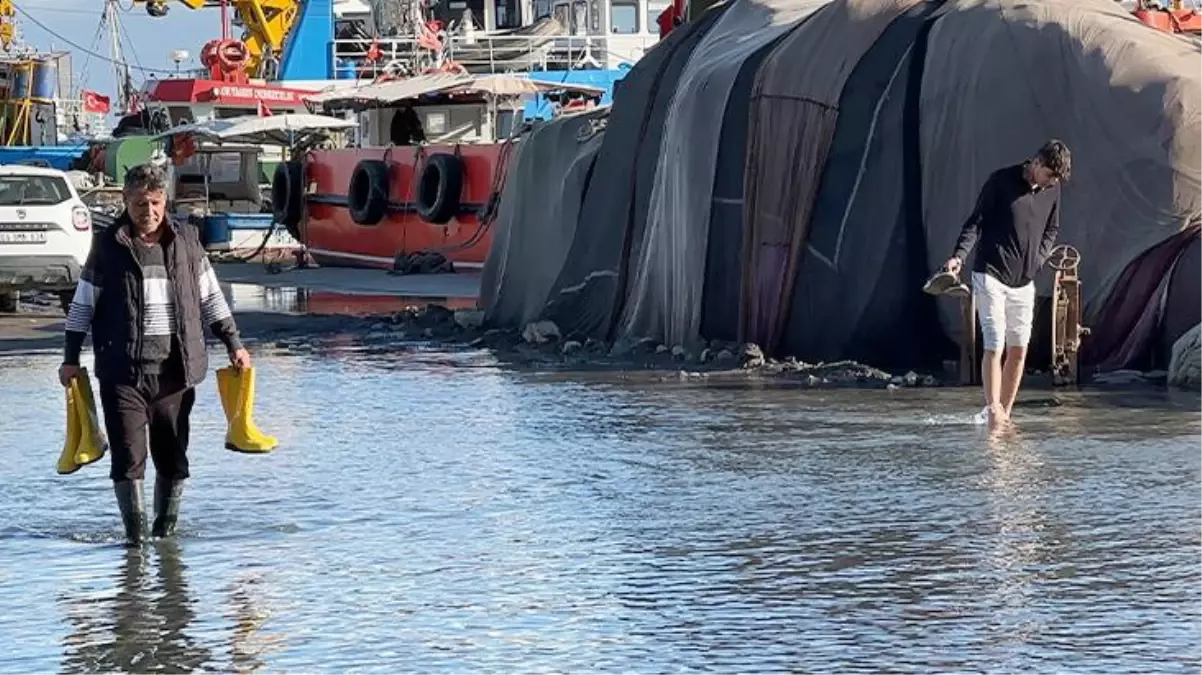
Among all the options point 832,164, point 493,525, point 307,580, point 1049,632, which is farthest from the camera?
point 832,164

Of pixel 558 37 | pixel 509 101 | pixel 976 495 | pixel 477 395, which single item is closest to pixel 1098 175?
pixel 477 395

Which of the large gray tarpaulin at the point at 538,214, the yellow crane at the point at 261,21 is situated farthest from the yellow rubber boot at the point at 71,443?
the yellow crane at the point at 261,21

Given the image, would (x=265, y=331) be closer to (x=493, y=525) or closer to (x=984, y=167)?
(x=984, y=167)

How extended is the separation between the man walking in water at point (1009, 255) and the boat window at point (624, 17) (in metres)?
36.0

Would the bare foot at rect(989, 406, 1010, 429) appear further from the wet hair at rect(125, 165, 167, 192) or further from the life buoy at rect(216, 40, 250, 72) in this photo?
the life buoy at rect(216, 40, 250, 72)

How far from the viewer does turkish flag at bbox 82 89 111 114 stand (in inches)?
3081

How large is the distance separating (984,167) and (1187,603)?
871 cm

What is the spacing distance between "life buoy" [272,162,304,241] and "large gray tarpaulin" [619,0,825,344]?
1813cm

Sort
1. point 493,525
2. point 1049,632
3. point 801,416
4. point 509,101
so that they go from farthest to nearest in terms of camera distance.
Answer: point 509,101 < point 801,416 < point 493,525 < point 1049,632

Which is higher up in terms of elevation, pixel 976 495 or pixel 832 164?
pixel 832 164

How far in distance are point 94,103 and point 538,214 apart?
206 feet

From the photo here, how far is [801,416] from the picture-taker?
1380 centimetres

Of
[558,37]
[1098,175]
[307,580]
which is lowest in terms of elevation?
[307,580]

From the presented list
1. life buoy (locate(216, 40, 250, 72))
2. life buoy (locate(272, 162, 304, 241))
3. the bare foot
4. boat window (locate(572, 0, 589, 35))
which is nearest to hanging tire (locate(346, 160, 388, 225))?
life buoy (locate(272, 162, 304, 241))
